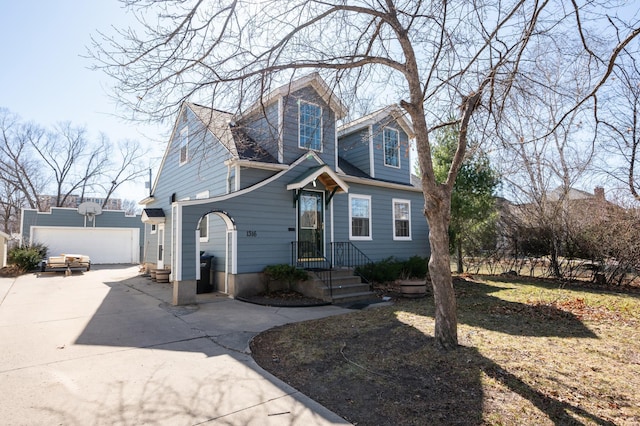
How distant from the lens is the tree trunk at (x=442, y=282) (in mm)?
4707

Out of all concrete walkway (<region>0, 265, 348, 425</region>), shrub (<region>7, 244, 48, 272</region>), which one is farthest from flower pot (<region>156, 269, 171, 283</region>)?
shrub (<region>7, 244, 48, 272</region>)

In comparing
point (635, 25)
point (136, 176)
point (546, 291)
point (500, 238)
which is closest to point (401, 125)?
point (500, 238)

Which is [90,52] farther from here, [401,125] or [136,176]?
[136,176]

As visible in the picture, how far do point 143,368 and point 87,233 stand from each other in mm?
22593

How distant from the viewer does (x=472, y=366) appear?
13.6ft

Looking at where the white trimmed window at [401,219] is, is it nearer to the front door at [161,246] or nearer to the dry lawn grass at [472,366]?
the dry lawn grass at [472,366]

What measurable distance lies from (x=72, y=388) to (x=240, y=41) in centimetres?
487

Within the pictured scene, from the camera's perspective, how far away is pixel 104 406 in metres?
3.30

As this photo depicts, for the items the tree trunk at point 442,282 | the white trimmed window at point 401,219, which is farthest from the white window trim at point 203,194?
the tree trunk at point 442,282

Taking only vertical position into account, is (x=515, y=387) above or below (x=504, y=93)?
below

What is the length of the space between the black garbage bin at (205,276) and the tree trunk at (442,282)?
7614mm

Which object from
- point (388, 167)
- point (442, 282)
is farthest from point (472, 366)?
point (388, 167)

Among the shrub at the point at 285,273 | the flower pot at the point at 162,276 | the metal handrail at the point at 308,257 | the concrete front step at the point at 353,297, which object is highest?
the metal handrail at the point at 308,257

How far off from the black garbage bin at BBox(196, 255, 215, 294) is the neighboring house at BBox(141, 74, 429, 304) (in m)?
0.22
